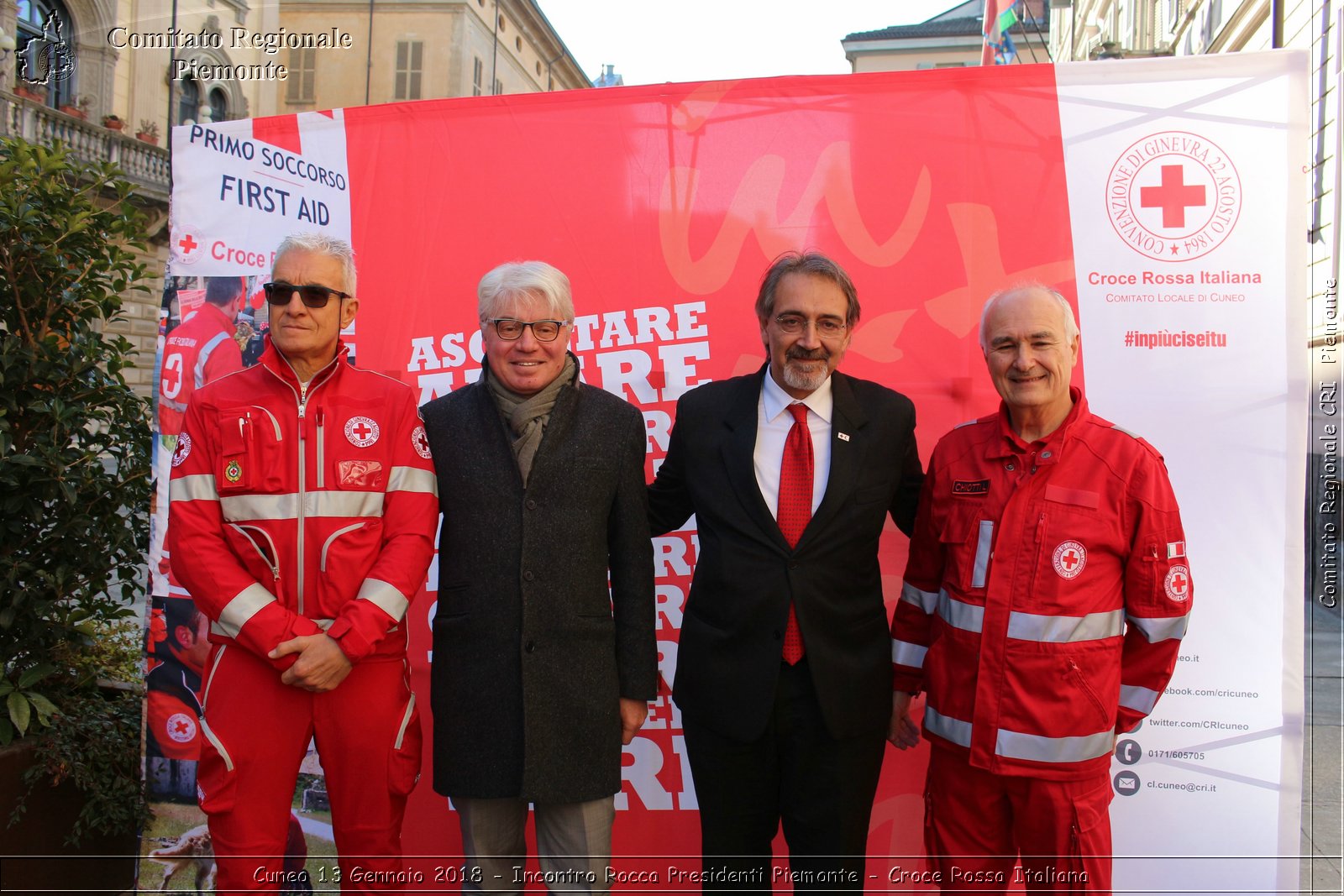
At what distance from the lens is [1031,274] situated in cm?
262

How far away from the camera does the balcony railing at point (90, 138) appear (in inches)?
476

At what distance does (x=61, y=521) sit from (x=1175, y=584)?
3011mm

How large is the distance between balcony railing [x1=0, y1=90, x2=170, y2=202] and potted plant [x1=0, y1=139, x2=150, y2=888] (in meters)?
10.1

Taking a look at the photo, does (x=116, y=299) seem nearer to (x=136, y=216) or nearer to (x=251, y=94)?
(x=136, y=216)

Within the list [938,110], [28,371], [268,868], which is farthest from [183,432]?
[938,110]

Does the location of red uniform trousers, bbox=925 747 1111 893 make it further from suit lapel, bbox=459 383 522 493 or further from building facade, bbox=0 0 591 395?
building facade, bbox=0 0 591 395

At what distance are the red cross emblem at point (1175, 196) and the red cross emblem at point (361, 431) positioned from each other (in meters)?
2.23

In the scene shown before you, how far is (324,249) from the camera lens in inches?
74.4

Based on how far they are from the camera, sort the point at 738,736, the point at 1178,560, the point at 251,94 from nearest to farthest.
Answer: the point at 1178,560 → the point at 738,736 → the point at 251,94

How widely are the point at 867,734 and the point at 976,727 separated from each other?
0.25 m

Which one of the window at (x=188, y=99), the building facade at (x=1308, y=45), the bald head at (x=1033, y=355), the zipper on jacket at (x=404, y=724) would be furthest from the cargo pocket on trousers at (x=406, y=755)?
the window at (x=188, y=99)

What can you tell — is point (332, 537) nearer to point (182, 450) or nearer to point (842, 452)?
point (182, 450)
